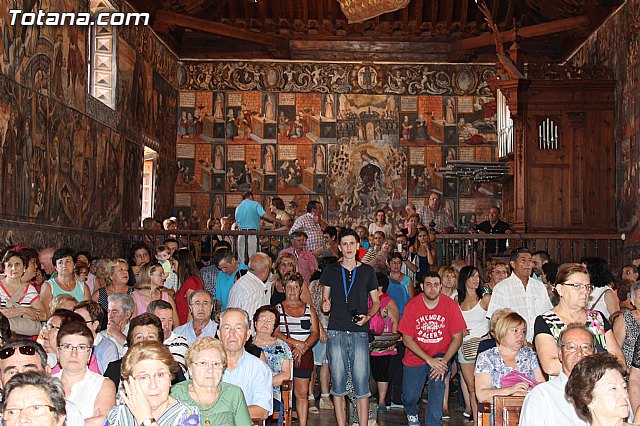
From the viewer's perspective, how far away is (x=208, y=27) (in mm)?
21797

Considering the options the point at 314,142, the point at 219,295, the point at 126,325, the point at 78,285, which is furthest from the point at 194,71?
the point at 126,325

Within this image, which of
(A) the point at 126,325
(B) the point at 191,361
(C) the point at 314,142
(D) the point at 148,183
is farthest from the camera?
(C) the point at 314,142

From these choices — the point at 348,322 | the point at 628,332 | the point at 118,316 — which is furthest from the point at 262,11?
the point at 628,332

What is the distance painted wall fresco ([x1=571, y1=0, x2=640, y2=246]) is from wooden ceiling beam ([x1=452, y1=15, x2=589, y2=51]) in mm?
1761

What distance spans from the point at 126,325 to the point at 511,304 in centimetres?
379

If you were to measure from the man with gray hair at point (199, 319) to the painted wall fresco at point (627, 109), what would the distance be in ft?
34.0

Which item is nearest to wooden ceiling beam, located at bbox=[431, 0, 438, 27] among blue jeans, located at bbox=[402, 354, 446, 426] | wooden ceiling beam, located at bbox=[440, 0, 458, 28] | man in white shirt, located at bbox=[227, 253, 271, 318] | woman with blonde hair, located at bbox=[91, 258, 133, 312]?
wooden ceiling beam, located at bbox=[440, 0, 458, 28]

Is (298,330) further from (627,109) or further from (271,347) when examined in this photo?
(627,109)

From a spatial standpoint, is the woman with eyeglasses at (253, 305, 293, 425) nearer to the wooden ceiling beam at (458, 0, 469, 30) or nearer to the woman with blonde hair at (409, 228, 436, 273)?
the woman with blonde hair at (409, 228, 436, 273)

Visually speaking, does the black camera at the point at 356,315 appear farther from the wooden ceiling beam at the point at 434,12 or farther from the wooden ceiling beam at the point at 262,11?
the wooden ceiling beam at the point at 434,12

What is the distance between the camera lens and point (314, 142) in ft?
78.8

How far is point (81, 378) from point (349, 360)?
13.2 feet

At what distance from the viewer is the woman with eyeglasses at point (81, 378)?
5734mm

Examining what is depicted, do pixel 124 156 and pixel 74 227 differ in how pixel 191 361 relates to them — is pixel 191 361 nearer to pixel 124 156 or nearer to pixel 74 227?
pixel 74 227
